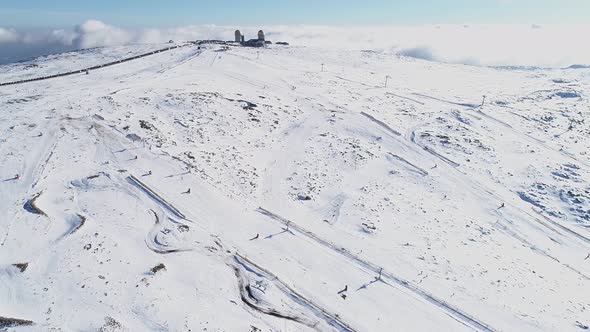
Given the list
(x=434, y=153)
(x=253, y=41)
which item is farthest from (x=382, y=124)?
(x=253, y=41)

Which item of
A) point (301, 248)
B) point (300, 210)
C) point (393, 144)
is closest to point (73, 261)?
point (301, 248)

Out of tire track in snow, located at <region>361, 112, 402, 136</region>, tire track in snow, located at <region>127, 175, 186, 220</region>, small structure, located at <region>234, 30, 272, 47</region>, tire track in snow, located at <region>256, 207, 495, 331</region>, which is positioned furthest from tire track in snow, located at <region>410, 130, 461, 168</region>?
small structure, located at <region>234, 30, 272, 47</region>

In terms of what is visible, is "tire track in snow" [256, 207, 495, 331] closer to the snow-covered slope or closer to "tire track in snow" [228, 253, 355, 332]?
the snow-covered slope

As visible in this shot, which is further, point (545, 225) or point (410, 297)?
point (545, 225)

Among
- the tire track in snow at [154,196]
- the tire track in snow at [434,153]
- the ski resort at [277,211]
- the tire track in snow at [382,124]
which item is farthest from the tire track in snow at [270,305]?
the tire track in snow at [382,124]

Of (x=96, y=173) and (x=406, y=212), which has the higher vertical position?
(x=96, y=173)

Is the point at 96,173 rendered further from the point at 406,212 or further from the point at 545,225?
the point at 545,225

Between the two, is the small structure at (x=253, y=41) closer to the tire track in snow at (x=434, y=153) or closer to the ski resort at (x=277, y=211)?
the ski resort at (x=277, y=211)

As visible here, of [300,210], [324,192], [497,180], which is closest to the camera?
[300,210]
